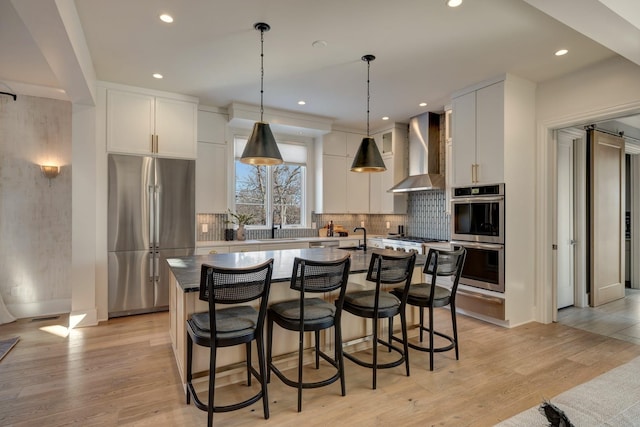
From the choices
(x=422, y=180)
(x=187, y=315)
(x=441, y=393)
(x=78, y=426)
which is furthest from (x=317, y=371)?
(x=422, y=180)

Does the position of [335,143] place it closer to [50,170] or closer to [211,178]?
[211,178]

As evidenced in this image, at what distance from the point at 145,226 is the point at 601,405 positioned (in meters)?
4.43

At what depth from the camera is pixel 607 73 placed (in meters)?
3.34

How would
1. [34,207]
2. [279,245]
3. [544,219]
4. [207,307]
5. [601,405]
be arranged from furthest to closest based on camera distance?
[279,245], [34,207], [544,219], [207,307], [601,405]

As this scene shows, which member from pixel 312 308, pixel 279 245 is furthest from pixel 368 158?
pixel 279 245

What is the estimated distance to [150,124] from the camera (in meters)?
4.24

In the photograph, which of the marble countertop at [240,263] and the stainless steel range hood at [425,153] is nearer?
the marble countertop at [240,263]

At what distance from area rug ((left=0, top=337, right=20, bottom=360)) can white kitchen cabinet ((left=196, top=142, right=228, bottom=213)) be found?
2391 mm

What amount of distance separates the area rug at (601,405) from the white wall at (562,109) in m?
3.12

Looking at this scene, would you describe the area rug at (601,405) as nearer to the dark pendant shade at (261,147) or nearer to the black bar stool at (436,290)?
the black bar stool at (436,290)

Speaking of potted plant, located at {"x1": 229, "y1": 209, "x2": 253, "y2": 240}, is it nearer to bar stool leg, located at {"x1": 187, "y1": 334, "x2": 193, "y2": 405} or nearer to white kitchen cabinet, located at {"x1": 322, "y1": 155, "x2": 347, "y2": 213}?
white kitchen cabinet, located at {"x1": 322, "y1": 155, "x2": 347, "y2": 213}

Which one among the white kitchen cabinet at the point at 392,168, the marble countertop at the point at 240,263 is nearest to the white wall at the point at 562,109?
the marble countertop at the point at 240,263

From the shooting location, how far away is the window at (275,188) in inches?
214

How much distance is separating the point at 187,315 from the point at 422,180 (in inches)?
156
